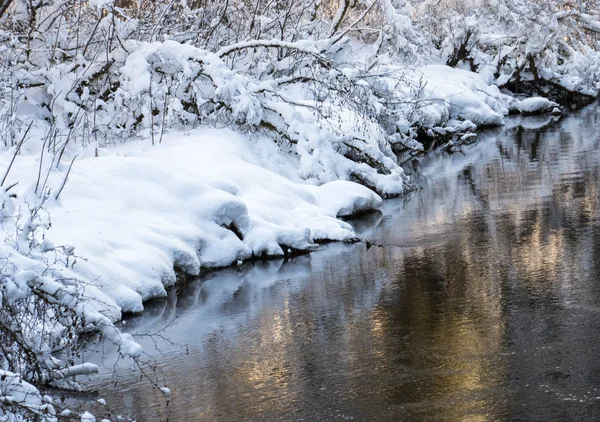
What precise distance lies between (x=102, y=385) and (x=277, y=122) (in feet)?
38.3

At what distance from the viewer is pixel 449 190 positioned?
62.0ft

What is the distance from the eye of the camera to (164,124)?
19.3 metres

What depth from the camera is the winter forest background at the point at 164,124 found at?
8734 millimetres

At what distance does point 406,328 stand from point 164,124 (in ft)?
36.1

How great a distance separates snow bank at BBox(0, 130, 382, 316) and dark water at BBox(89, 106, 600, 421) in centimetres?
45

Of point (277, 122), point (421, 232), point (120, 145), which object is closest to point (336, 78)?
point (277, 122)

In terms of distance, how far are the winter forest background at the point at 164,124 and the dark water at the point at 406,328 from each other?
2.18 feet

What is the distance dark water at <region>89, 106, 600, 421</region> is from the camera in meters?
7.37

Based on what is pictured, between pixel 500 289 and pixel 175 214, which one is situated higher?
pixel 175 214

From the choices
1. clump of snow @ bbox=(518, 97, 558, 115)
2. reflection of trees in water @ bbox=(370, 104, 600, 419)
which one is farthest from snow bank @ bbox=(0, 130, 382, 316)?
clump of snow @ bbox=(518, 97, 558, 115)

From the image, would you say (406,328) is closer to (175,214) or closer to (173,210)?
(175,214)

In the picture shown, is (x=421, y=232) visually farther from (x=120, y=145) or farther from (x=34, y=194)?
(x=120, y=145)

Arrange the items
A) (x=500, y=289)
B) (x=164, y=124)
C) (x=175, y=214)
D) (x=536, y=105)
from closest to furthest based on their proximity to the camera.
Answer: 1. (x=500, y=289)
2. (x=175, y=214)
3. (x=164, y=124)
4. (x=536, y=105)

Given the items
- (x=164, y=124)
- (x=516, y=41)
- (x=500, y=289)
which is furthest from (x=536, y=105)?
(x=500, y=289)
